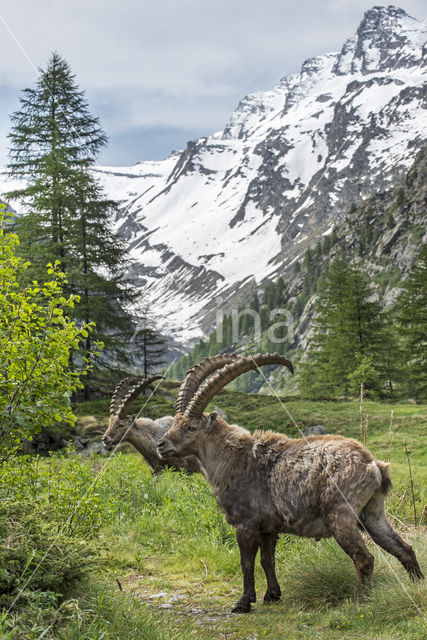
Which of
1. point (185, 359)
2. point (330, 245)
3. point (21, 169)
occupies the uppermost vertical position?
point (330, 245)

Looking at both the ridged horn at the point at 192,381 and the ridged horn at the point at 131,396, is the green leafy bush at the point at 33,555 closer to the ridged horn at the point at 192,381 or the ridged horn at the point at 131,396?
the ridged horn at the point at 192,381

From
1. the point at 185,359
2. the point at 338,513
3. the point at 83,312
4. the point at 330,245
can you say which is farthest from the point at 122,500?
the point at 330,245

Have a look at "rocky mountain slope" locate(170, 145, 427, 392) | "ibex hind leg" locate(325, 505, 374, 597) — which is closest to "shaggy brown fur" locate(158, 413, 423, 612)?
"ibex hind leg" locate(325, 505, 374, 597)

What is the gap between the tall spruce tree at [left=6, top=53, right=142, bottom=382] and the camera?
28656 millimetres

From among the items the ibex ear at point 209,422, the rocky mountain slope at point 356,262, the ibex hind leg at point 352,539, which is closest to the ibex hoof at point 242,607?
the ibex hind leg at point 352,539

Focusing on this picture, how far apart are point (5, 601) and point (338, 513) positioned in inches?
143

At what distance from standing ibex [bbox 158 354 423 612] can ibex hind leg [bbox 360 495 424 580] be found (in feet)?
0.04

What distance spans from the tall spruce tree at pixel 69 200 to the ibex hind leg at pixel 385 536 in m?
22.1

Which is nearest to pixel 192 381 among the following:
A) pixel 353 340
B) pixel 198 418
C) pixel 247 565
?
pixel 198 418

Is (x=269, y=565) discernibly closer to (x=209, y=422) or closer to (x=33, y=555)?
(x=209, y=422)

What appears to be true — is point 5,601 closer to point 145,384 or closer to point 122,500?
point 122,500

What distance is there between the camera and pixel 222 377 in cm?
810

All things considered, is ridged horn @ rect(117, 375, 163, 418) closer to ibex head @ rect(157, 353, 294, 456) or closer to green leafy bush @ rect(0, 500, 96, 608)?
ibex head @ rect(157, 353, 294, 456)

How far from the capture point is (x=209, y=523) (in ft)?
32.5
